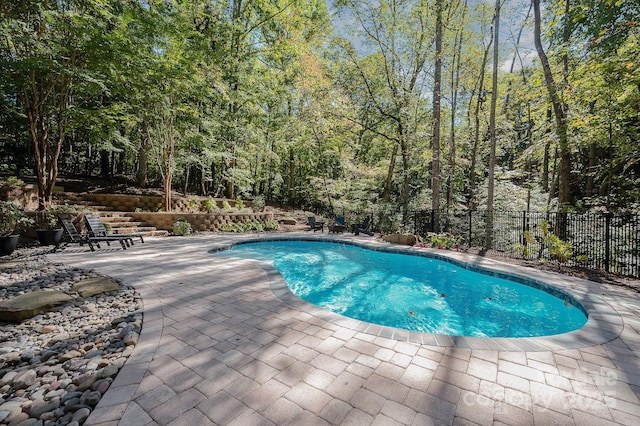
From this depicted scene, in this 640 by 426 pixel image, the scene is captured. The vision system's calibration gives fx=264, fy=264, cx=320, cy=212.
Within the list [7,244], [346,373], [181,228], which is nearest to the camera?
[346,373]

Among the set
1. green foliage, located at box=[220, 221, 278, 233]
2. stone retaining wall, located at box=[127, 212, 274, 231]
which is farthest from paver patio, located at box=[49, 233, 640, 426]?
green foliage, located at box=[220, 221, 278, 233]

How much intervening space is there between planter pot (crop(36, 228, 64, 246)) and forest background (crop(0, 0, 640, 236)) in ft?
5.71

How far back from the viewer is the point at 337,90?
516 inches

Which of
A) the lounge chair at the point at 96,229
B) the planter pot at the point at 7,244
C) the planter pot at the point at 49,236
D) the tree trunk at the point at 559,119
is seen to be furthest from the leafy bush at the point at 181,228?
the tree trunk at the point at 559,119

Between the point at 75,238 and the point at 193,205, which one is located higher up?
the point at 193,205

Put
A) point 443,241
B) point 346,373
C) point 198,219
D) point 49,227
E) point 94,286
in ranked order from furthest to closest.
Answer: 1. point 198,219
2. point 443,241
3. point 49,227
4. point 94,286
5. point 346,373

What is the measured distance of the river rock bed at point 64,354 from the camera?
161 cm

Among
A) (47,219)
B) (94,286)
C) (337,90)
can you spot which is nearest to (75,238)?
(47,219)

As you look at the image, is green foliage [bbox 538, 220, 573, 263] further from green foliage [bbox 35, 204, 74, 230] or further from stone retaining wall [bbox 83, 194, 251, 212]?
stone retaining wall [bbox 83, 194, 251, 212]

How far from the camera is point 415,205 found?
45.6ft

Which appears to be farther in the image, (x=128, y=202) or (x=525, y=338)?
(x=128, y=202)

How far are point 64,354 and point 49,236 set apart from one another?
19.8ft

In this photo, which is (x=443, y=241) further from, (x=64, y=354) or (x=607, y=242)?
(x=64, y=354)

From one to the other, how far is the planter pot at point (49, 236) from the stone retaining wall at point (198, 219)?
10.3ft
